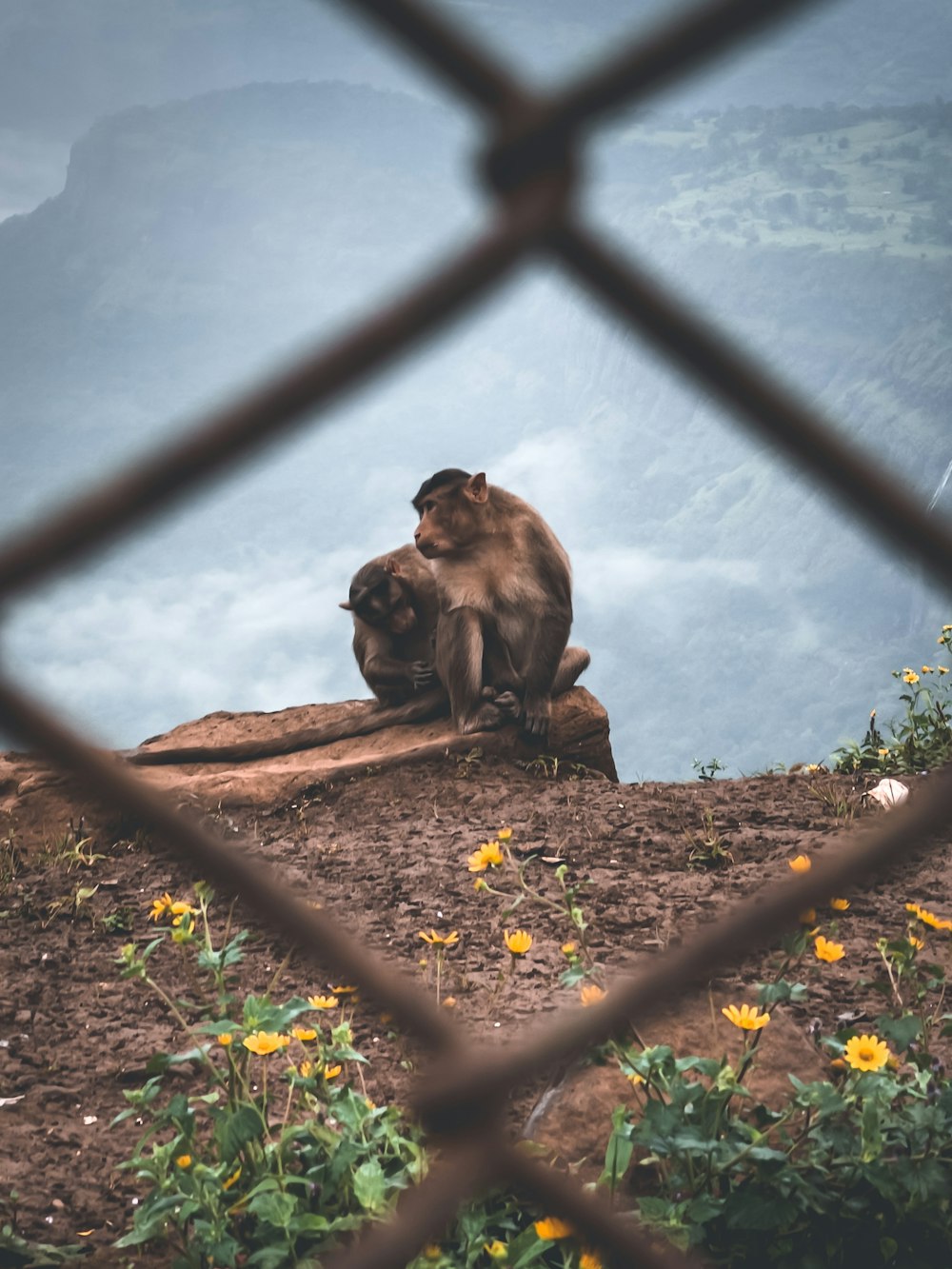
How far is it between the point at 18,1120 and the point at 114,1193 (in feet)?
1.47

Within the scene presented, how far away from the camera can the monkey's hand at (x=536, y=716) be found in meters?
5.86

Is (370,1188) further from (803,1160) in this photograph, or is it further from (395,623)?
(395,623)

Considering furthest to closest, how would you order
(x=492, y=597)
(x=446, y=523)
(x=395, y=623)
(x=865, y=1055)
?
1. (x=395, y=623)
2. (x=492, y=597)
3. (x=446, y=523)
4. (x=865, y=1055)

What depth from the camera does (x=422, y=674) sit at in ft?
21.2

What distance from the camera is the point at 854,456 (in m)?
0.56

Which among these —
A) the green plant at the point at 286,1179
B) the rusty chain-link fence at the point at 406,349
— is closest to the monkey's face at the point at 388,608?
the green plant at the point at 286,1179

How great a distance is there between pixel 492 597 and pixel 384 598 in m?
0.74

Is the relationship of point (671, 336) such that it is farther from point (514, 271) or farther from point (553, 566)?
point (553, 566)

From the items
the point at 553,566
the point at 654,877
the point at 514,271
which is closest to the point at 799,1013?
the point at 654,877

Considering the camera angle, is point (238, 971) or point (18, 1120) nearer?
point (18, 1120)

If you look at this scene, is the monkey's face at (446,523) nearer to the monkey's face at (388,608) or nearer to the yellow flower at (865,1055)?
the monkey's face at (388,608)

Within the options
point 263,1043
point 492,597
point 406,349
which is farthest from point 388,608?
point 406,349

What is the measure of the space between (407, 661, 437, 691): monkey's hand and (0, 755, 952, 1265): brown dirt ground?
0.83 m

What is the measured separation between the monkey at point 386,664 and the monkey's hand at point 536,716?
631 mm
